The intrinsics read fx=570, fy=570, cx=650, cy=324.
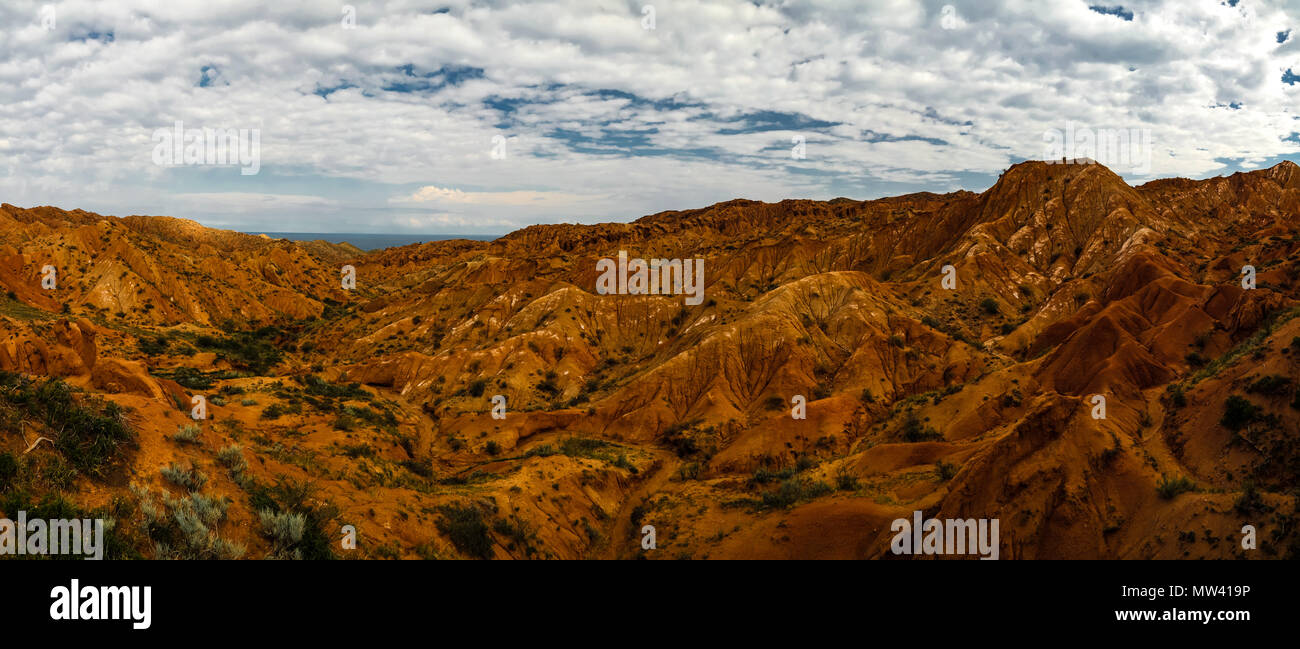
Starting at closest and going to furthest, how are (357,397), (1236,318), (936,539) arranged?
(936,539) < (1236,318) < (357,397)

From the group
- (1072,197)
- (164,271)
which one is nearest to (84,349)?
(164,271)

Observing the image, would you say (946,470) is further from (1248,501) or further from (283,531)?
(283,531)

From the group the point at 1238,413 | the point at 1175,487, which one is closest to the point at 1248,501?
the point at 1175,487

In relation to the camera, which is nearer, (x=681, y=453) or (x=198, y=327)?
(x=681, y=453)

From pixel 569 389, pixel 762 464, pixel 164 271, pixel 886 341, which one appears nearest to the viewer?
pixel 762 464

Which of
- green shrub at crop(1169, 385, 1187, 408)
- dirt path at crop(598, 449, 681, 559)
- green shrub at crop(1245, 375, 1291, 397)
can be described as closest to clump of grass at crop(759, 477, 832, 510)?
dirt path at crop(598, 449, 681, 559)

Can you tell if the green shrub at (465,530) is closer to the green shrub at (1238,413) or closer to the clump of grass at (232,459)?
the clump of grass at (232,459)

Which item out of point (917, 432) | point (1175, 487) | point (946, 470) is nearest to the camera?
point (1175, 487)

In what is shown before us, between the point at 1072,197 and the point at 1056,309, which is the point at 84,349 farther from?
the point at 1072,197

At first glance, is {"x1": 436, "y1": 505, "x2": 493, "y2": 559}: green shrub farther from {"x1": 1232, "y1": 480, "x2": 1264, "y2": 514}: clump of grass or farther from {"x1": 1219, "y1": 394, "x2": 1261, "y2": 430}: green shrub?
{"x1": 1219, "y1": 394, "x2": 1261, "y2": 430}: green shrub
